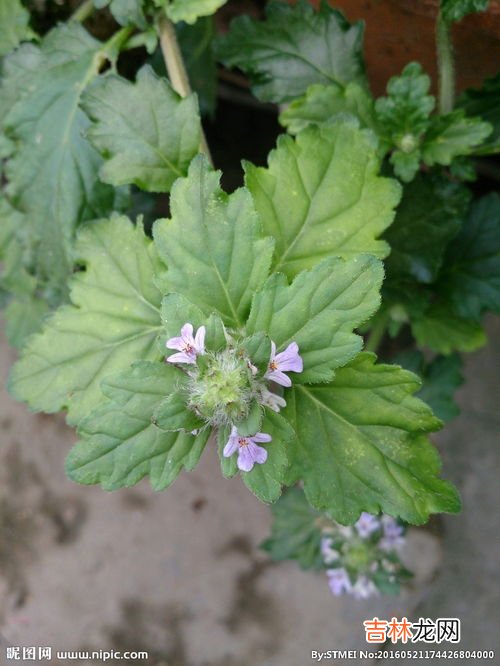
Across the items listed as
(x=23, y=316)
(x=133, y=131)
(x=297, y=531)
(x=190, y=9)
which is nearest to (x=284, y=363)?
(x=133, y=131)

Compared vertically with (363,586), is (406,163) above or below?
above

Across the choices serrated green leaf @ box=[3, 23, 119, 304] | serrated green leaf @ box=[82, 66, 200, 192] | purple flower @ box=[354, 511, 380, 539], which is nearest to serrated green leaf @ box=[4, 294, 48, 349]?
serrated green leaf @ box=[3, 23, 119, 304]

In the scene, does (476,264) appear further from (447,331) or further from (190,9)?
(190,9)

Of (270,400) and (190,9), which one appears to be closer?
(270,400)

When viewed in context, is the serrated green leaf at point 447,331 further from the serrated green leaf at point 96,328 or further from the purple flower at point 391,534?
the serrated green leaf at point 96,328

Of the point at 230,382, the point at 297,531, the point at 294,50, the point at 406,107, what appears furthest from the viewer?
the point at 297,531

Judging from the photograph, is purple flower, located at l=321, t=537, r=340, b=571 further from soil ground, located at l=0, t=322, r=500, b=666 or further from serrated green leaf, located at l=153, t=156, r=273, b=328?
serrated green leaf, located at l=153, t=156, r=273, b=328

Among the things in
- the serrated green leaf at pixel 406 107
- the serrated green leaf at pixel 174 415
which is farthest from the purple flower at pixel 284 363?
the serrated green leaf at pixel 406 107
